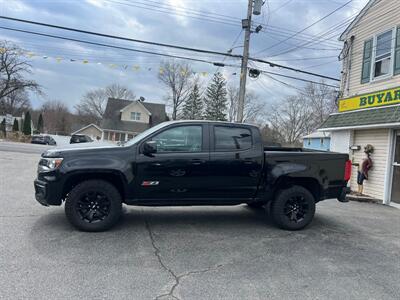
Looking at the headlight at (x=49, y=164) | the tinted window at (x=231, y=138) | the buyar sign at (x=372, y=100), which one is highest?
the buyar sign at (x=372, y=100)

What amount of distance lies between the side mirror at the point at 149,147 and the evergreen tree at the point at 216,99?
5570 cm

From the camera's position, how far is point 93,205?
5.66m

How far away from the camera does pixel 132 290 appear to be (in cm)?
375

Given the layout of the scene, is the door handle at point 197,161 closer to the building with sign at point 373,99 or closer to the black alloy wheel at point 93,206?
the black alloy wheel at point 93,206

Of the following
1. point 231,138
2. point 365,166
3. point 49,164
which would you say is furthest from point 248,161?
point 365,166

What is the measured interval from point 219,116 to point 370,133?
48999 mm

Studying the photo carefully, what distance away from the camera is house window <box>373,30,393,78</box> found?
11391mm

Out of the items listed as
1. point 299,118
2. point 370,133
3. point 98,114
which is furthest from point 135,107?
point 370,133

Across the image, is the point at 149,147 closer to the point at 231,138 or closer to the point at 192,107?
the point at 231,138

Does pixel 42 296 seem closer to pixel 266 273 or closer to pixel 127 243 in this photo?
pixel 127 243

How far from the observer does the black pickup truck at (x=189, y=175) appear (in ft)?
18.3

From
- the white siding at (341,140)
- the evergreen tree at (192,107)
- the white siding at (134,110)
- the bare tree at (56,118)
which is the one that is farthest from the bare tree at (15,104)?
the white siding at (341,140)

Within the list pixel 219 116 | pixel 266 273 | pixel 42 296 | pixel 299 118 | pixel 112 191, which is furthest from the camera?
pixel 219 116

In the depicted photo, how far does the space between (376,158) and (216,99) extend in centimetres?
5211
